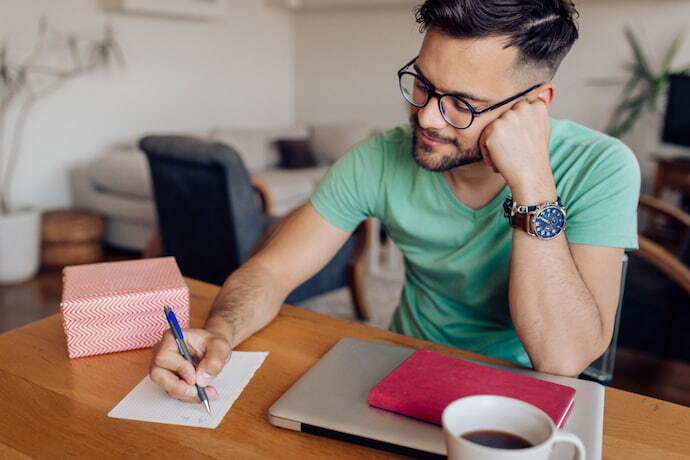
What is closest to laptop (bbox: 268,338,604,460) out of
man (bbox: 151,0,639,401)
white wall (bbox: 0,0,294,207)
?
man (bbox: 151,0,639,401)

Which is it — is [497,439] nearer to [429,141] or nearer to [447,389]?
[447,389]

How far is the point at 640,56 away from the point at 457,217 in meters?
3.76

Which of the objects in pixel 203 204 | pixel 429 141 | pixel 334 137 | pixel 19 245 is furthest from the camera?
pixel 334 137

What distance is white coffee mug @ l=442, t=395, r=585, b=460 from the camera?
21.0 inches

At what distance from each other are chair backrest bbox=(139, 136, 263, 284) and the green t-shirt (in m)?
1.02

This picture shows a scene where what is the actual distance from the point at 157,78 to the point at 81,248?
1562 millimetres

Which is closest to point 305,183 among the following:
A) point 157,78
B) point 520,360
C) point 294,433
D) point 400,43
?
point 157,78

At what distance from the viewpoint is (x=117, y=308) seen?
0.94m

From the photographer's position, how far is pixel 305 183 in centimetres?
449

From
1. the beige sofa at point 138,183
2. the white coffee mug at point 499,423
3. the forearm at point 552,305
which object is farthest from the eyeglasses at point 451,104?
the beige sofa at point 138,183

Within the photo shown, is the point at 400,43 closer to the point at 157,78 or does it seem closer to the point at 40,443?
the point at 157,78

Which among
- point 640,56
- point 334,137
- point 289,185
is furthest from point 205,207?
point 640,56

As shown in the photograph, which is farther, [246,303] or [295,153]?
[295,153]

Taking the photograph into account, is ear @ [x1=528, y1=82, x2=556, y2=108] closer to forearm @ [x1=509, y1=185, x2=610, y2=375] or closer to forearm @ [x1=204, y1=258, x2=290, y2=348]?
forearm @ [x1=509, y1=185, x2=610, y2=375]
